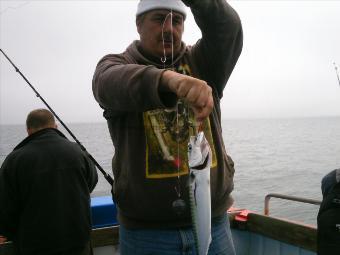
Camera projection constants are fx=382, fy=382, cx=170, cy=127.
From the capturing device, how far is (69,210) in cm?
488

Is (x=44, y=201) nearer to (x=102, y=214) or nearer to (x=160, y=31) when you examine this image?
(x=102, y=214)

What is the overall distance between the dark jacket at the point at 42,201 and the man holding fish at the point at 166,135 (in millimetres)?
2316

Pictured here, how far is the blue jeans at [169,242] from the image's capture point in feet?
8.25

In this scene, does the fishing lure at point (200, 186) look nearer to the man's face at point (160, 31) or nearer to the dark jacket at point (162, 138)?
the dark jacket at point (162, 138)

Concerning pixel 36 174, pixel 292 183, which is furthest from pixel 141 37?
pixel 292 183

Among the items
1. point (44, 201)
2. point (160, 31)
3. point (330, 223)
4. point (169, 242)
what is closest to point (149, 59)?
point (160, 31)

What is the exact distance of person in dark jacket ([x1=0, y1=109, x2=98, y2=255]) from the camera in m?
4.73

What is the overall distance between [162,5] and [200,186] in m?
1.30

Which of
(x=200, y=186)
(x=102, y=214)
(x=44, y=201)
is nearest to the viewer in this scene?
(x=200, y=186)

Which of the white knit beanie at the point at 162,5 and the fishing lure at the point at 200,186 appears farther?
the white knit beanie at the point at 162,5

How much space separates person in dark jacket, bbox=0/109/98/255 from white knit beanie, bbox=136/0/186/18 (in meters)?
2.87

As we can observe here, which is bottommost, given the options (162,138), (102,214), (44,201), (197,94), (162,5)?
(102,214)

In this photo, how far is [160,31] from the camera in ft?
8.70

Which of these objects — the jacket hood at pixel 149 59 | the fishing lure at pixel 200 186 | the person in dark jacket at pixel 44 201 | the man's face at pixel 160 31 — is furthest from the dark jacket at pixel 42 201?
the fishing lure at pixel 200 186
